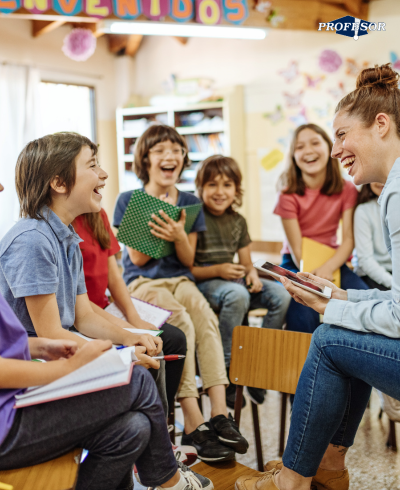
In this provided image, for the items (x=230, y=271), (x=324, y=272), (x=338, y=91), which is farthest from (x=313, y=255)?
(x=338, y=91)

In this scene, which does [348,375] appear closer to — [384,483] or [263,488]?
[263,488]

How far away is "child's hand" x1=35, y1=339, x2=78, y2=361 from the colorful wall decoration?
279cm

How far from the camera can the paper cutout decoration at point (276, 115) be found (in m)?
4.49

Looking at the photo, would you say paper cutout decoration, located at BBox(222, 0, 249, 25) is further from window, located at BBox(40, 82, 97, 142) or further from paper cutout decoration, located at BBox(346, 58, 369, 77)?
window, located at BBox(40, 82, 97, 142)

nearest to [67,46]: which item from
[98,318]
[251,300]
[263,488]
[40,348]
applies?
[251,300]

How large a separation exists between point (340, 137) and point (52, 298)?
0.92 meters

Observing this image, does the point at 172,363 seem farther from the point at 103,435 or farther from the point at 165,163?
the point at 165,163

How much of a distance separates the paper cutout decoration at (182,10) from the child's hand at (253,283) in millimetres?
2088

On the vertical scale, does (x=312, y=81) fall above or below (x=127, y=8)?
below

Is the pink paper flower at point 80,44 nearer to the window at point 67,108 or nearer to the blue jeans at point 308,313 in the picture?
the window at point 67,108

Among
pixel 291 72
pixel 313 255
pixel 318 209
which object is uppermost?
pixel 291 72

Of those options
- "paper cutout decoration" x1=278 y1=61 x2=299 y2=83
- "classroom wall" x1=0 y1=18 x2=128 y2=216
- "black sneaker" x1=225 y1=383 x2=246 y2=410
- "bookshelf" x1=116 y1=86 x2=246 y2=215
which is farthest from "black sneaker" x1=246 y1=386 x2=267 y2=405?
"classroom wall" x1=0 y1=18 x2=128 y2=216

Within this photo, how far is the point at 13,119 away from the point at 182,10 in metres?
1.97

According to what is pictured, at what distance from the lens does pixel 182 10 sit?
3363 millimetres
